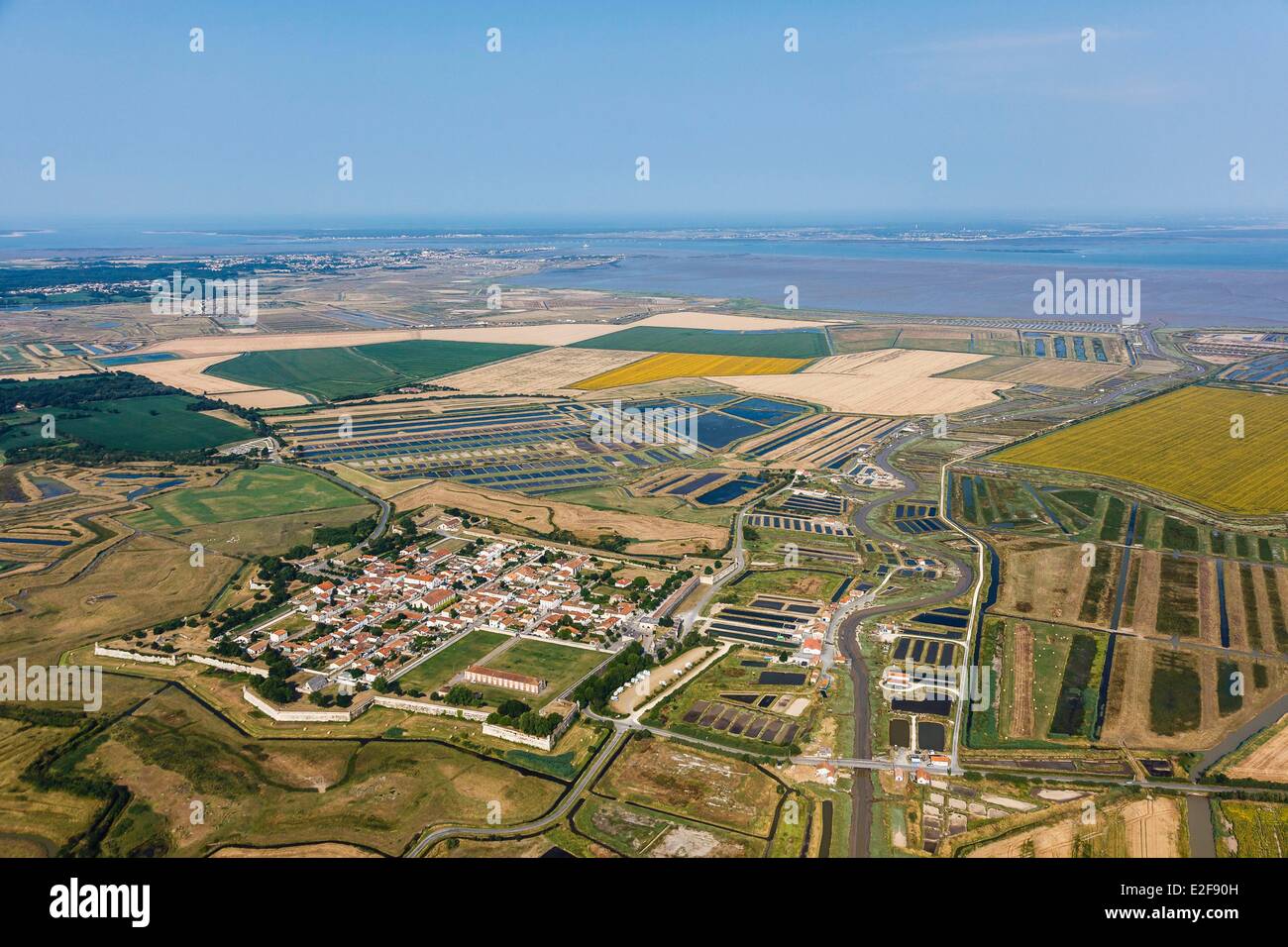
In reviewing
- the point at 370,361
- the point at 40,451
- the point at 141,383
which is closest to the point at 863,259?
the point at 370,361

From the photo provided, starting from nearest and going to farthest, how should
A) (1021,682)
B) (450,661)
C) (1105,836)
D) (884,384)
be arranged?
(1105,836) < (1021,682) < (450,661) < (884,384)

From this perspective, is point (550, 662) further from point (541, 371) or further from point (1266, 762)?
point (541, 371)

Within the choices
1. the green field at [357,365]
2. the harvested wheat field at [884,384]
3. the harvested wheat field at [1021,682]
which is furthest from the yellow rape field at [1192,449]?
the green field at [357,365]

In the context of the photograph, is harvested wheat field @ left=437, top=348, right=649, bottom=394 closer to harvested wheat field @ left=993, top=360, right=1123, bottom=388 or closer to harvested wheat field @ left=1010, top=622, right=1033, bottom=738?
harvested wheat field @ left=993, top=360, right=1123, bottom=388

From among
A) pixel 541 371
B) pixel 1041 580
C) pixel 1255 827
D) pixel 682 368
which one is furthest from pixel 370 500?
pixel 682 368

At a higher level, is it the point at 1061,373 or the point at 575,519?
the point at 1061,373

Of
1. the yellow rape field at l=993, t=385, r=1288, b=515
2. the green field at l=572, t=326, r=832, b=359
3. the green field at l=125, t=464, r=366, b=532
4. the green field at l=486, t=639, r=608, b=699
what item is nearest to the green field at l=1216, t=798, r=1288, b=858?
the green field at l=486, t=639, r=608, b=699
